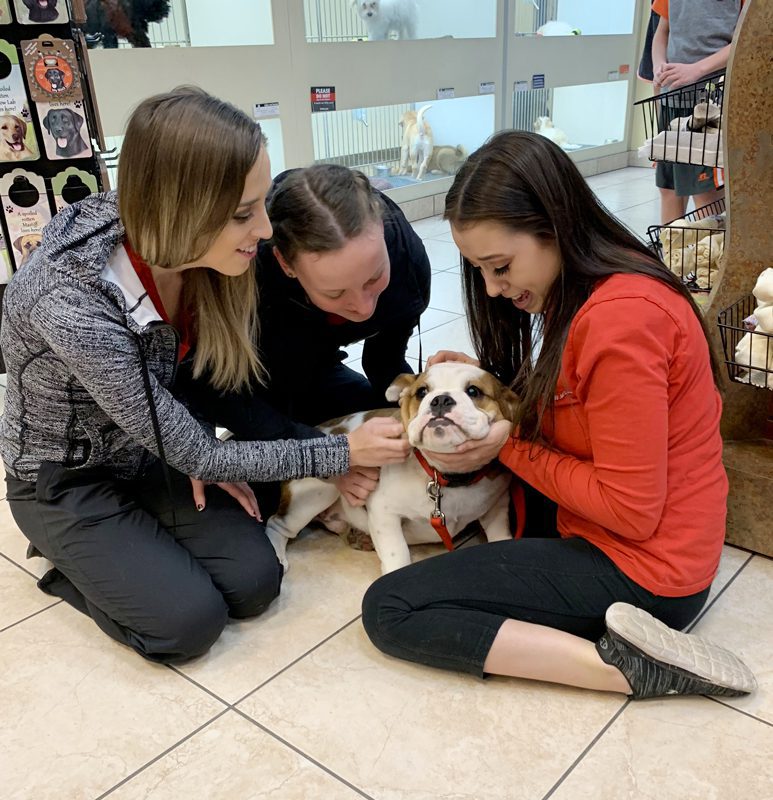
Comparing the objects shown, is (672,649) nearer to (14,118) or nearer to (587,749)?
(587,749)

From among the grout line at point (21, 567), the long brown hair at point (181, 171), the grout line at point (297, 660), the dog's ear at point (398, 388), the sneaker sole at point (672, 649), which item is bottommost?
the grout line at point (21, 567)

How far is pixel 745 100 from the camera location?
4.56 feet

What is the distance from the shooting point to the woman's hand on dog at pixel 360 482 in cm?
154

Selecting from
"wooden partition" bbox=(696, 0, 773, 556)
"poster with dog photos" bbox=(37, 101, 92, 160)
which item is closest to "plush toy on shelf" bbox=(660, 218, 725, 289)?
"wooden partition" bbox=(696, 0, 773, 556)

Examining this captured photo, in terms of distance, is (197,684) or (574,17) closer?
(197,684)

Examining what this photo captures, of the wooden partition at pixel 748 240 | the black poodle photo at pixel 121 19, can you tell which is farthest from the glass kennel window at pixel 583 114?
the wooden partition at pixel 748 240

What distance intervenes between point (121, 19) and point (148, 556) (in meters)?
2.54

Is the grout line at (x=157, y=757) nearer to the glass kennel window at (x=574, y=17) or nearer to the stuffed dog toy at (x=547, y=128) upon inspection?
the glass kennel window at (x=574, y=17)

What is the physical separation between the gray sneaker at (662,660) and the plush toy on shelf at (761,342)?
0.48 m

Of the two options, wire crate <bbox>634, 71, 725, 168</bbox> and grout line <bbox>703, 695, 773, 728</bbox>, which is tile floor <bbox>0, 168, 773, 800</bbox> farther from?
wire crate <bbox>634, 71, 725, 168</bbox>

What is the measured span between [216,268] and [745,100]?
3.16ft

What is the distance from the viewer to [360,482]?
1539mm

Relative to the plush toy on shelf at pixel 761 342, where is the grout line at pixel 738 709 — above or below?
below

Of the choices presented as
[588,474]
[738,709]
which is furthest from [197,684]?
[738,709]
